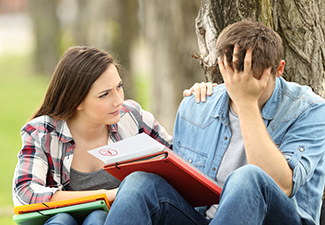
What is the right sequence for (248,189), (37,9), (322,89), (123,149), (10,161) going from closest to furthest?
1. (248,189)
2. (123,149)
3. (322,89)
4. (10,161)
5. (37,9)

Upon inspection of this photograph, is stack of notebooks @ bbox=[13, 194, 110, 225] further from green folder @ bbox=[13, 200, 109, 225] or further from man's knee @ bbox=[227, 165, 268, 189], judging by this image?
man's knee @ bbox=[227, 165, 268, 189]

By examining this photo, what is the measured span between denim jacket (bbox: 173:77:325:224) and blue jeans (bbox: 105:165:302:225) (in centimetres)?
23

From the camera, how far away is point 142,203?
2.19 m

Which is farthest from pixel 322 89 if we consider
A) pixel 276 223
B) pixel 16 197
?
pixel 16 197

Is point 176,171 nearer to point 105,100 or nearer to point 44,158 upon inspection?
point 105,100

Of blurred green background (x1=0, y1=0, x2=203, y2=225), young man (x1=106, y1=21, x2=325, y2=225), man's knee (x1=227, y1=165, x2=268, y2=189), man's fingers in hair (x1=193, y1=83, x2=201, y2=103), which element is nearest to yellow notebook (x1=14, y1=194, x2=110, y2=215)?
young man (x1=106, y1=21, x2=325, y2=225)

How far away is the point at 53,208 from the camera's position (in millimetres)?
2344

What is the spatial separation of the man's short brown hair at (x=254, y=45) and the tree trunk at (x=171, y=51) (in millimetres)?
3553

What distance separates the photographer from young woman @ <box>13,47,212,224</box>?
266 centimetres

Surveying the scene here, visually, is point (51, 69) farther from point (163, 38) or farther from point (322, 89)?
point (322, 89)

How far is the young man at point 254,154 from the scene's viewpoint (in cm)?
206

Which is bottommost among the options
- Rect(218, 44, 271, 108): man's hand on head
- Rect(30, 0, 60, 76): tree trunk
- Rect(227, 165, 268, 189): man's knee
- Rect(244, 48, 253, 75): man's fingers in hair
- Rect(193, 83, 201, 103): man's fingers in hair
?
Rect(30, 0, 60, 76): tree trunk

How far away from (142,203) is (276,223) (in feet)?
2.32

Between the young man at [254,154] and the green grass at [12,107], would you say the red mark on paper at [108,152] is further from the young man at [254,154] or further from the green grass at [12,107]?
the green grass at [12,107]
